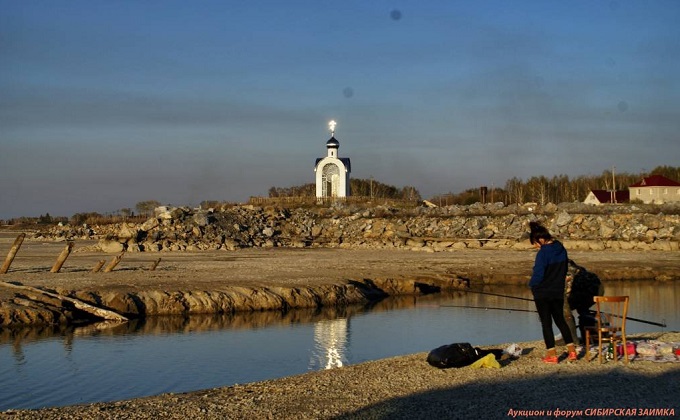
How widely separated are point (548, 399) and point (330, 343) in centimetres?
897

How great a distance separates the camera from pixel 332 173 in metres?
65.3

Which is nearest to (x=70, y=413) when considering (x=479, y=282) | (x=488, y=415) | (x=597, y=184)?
(x=488, y=415)

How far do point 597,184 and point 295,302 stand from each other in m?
80.2

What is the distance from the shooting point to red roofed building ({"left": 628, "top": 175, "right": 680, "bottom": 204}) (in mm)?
75000

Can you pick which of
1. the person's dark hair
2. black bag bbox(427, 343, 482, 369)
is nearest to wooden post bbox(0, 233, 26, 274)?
black bag bbox(427, 343, 482, 369)

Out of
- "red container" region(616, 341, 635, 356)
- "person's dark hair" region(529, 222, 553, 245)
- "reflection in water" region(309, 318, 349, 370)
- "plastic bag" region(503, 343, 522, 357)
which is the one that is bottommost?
"reflection in water" region(309, 318, 349, 370)

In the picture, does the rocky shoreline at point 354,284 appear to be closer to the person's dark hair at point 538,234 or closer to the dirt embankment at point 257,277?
the dirt embankment at point 257,277

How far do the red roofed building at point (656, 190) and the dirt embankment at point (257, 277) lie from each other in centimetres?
3670

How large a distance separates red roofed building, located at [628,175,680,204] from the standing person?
68.0 metres

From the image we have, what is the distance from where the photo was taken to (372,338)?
18.4m

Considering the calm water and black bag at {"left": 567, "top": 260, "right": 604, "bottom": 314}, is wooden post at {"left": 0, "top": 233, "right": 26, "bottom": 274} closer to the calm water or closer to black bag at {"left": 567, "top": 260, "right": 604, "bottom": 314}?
the calm water

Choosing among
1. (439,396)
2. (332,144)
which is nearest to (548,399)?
(439,396)

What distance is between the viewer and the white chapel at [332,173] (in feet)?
209

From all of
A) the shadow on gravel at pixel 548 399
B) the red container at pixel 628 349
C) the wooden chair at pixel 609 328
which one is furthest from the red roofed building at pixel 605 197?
the shadow on gravel at pixel 548 399
